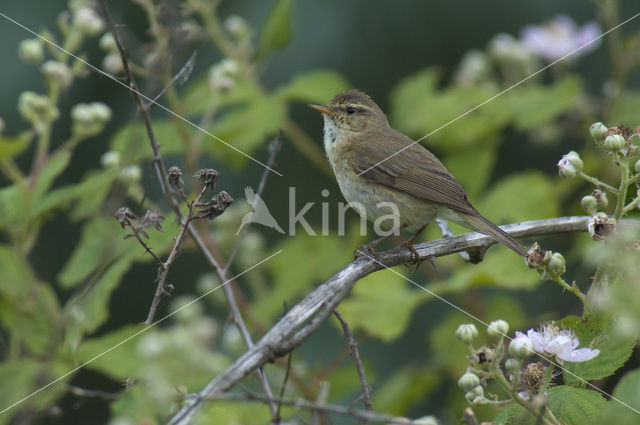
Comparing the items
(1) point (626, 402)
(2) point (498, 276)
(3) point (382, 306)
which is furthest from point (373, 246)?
(1) point (626, 402)

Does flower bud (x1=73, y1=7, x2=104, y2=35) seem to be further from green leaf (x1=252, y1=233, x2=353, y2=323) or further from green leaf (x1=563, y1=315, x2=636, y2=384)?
green leaf (x1=563, y1=315, x2=636, y2=384)

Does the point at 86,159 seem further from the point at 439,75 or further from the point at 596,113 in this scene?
the point at 596,113

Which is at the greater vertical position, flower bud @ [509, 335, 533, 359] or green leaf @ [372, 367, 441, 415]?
Answer: flower bud @ [509, 335, 533, 359]

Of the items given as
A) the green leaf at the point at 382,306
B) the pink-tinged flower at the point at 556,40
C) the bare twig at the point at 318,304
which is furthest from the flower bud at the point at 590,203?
the pink-tinged flower at the point at 556,40

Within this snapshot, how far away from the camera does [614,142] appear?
2.19m

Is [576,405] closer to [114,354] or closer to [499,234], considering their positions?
[499,234]

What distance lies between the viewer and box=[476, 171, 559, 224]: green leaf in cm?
374

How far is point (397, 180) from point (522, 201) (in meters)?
0.66

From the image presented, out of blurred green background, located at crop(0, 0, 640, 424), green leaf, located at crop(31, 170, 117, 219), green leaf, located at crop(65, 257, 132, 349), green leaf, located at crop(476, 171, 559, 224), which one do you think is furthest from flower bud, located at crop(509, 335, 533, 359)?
green leaf, located at crop(476, 171, 559, 224)

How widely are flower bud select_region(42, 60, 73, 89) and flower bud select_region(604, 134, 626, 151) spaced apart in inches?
89.5

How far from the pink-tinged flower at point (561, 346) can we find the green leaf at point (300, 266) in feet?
6.37

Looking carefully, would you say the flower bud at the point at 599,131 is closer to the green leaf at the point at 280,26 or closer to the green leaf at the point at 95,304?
the green leaf at the point at 95,304

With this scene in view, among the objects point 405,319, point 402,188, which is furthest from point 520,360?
point 402,188

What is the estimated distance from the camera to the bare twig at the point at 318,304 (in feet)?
5.62
